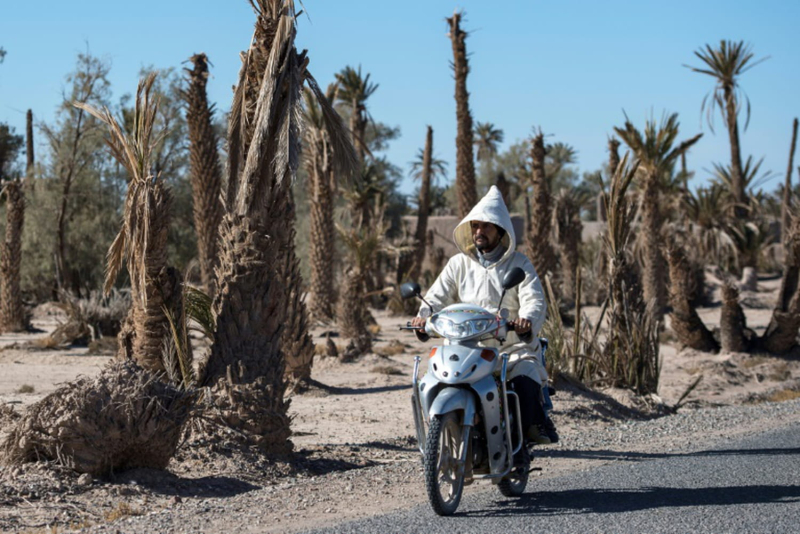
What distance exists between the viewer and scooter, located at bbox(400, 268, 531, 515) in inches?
229

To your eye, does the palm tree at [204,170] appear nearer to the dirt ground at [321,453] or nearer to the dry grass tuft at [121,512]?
the dirt ground at [321,453]

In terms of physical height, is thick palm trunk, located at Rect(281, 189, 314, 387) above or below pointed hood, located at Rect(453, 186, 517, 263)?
below

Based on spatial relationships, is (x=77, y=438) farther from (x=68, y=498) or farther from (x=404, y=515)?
(x=404, y=515)

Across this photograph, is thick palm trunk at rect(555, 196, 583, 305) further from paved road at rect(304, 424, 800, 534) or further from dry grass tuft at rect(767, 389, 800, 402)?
paved road at rect(304, 424, 800, 534)

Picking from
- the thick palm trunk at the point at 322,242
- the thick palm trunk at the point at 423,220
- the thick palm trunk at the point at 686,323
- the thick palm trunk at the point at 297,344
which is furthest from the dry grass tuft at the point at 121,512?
the thick palm trunk at the point at 423,220

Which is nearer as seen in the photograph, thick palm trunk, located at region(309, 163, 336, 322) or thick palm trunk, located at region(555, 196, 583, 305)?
thick palm trunk, located at region(309, 163, 336, 322)

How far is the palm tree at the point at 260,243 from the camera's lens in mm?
8188

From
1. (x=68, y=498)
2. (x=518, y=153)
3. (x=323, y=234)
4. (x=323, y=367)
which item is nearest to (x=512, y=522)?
(x=68, y=498)

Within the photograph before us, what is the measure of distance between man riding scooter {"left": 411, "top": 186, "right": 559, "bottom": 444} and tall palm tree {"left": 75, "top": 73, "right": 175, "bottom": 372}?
3404 millimetres

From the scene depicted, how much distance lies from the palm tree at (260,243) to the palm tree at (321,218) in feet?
53.5

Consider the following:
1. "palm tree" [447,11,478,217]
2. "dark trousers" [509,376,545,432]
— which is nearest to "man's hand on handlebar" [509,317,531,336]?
"dark trousers" [509,376,545,432]

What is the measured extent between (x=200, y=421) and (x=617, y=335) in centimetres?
721

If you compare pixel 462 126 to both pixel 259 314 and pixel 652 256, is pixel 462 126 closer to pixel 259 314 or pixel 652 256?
pixel 652 256

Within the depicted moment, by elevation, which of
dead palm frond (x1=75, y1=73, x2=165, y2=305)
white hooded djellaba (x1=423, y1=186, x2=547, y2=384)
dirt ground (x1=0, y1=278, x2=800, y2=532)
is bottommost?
dirt ground (x1=0, y1=278, x2=800, y2=532)
